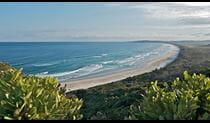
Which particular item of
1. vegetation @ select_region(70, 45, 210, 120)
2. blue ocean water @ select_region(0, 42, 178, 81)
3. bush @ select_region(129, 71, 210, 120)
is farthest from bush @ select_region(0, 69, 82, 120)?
blue ocean water @ select_region(0, 42, 178, 81)

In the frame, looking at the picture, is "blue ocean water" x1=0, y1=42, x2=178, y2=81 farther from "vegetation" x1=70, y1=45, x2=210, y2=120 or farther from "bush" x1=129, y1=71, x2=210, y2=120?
"bush" x1=129, y1=71, x2=210, y2=120

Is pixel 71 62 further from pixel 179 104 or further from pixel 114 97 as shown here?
pixel 179 104

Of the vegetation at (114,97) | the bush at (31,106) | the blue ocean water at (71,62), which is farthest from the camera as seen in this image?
the blue ocean water at (71,62)

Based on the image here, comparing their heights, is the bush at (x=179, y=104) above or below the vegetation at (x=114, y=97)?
above

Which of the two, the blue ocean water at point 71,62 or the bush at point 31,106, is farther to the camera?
the blue ocean water at point 71,62

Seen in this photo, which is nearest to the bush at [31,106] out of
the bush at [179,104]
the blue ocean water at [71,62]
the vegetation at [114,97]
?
the bush at [179,104]

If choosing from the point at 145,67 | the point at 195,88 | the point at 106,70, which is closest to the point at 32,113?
the point at 195,88

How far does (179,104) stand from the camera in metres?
3.27

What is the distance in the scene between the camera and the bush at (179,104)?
310cm

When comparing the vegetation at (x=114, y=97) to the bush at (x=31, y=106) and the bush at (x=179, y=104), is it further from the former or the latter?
the bush at (x=31, y=106)

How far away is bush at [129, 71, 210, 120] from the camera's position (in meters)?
3.10

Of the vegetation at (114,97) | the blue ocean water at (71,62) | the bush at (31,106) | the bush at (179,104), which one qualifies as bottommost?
the blue ocean water at (71,62)

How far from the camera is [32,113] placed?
120 inches

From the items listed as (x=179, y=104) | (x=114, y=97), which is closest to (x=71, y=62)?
(x=114, y=97)
